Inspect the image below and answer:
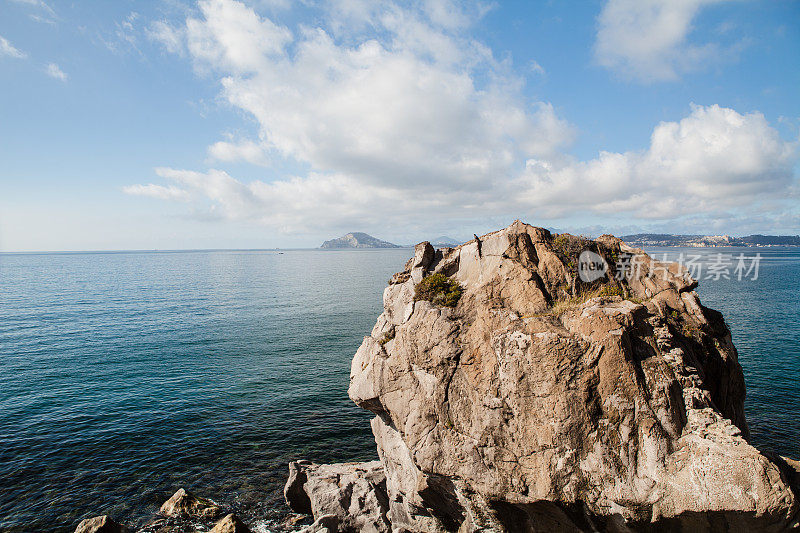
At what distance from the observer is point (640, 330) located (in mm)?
15008

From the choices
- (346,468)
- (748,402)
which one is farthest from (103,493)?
(748,402)

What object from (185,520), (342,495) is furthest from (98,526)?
(342,495)

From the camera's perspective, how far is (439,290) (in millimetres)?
20547

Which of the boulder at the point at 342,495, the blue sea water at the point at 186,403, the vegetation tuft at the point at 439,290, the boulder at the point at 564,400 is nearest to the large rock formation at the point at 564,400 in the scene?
the boulder at the point at 564,400

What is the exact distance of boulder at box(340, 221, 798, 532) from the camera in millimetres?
12641

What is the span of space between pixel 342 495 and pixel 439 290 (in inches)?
627

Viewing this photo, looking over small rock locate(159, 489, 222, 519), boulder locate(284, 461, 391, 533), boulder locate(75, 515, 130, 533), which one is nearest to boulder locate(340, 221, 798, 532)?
boulder locate(284, 461, 391, 533)

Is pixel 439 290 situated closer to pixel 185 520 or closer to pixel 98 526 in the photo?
pixel 185 520

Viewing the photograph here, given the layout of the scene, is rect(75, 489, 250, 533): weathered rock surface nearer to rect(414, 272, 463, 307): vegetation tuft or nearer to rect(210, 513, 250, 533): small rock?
rect(210, 513, 250, 533): small rock

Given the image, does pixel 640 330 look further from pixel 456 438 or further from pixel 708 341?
pixel 456 438

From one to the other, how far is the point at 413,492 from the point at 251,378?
35.5 meters

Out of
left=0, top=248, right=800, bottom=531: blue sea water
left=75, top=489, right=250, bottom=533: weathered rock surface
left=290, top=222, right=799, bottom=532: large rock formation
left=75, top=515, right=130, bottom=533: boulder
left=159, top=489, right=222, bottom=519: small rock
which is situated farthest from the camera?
left=0, top=248, right=800, bottom=531: blue sea water

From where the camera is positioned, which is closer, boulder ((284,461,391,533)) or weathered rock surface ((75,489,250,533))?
weathered rock surface ((75,489,250,533))

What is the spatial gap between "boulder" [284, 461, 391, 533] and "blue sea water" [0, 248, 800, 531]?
89.2 inches
